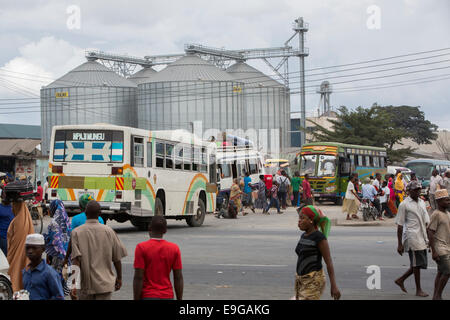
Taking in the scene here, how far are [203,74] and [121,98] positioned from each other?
385 inches

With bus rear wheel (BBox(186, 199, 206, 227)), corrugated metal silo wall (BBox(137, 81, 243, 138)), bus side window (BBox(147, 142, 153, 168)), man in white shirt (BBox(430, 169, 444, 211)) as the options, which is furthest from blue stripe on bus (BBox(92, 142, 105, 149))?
corrugated metal silo wall (BBox(137, 81, 243, 138))

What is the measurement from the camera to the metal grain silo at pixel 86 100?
7619 centimetres

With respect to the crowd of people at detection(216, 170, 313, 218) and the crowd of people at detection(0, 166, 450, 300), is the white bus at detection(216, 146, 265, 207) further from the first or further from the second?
the crowd of people at detection(0, 166, 450, 300)

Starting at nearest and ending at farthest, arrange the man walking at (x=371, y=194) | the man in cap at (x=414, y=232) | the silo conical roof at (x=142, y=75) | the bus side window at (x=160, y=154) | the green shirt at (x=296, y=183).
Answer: the man in cap at (x=414, y=232)
the bus side window at (x=160, y=154)
the man walking at (x=371, y=194)
the green shirt at (x=296, y=183)
the silo conical roof at (x=142, y=75)

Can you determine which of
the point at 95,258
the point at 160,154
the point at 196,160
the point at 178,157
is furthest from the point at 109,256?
the point at 196,160

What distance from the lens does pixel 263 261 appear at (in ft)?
50.2

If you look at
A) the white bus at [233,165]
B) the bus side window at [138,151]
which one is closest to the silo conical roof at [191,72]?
the white bus at [233,165]

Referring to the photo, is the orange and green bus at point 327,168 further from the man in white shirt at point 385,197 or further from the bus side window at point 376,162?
the man in white shirt at point 385,197

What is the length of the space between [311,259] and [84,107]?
7061cm

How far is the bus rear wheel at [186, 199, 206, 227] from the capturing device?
2609 cm

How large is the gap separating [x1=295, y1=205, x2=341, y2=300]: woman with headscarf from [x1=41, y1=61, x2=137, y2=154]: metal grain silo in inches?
2735

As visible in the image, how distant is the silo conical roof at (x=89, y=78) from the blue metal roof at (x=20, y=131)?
1436 cm

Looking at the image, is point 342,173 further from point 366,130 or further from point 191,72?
point 191,72

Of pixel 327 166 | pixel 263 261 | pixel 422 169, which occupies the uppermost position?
pixel 422 169
